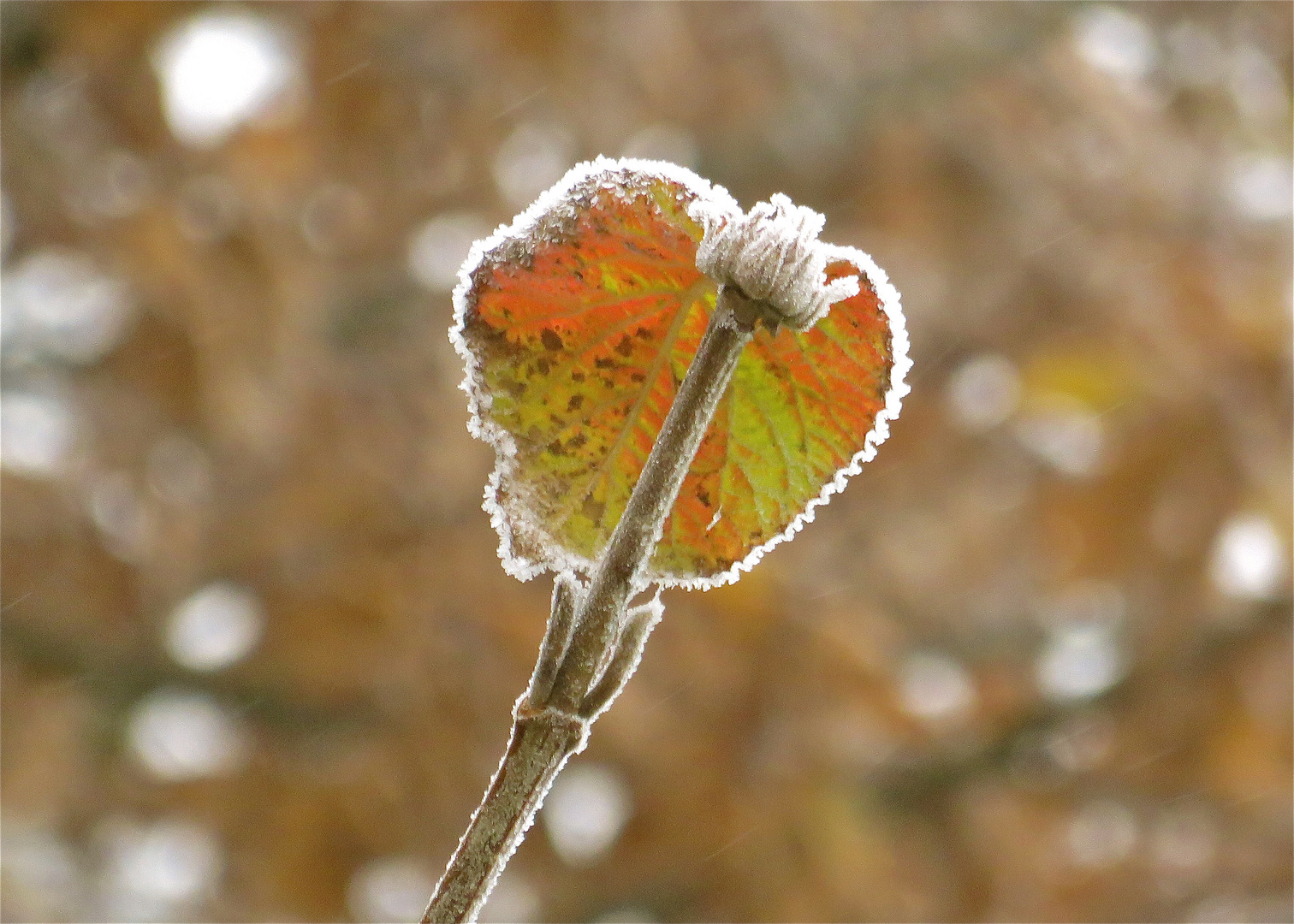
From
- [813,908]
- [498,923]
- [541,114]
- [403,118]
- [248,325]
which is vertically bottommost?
[813,908]

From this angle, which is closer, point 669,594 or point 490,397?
point 490,397

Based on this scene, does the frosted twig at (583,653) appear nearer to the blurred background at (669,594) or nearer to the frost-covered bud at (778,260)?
the frost-covered bud at (778,260)

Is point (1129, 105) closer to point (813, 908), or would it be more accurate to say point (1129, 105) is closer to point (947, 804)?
point (947, 804)

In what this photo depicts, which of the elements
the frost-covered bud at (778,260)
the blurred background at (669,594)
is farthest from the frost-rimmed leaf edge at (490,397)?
the blurred background at (669,594)

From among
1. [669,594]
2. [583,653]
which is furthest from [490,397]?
[669,594]

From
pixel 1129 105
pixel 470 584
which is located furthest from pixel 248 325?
pixel 1129 105

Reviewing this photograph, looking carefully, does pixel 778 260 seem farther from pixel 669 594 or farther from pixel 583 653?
pixel 669 594

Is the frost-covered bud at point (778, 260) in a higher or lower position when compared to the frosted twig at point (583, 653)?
higher
